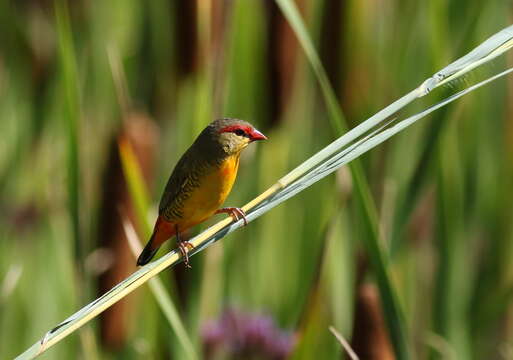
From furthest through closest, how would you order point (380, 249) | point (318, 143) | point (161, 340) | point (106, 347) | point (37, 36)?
point (37, 36) → point (318, 143) → point (106, 347) → point (161, 340) → point (380, 249)

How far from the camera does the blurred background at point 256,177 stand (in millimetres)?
2033

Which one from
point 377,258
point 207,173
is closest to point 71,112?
point 207,173

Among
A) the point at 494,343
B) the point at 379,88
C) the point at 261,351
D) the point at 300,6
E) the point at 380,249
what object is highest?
A: the point at 300,6

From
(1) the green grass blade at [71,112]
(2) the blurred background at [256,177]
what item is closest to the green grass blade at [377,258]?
(2) the blurred background at [256,177]

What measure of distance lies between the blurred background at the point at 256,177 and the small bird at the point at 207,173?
0.08 m

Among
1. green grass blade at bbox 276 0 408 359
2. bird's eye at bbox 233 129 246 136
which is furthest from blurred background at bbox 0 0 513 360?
bird's eye at bbox 233 129 246 136

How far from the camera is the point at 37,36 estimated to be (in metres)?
2.90

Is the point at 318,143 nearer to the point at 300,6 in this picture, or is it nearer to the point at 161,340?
the point at 300,6

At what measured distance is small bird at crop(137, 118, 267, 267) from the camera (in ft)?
5.86

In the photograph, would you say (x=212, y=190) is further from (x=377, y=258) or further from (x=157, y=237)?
(x=377, y=258)

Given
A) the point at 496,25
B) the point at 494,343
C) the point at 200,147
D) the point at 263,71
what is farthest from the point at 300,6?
the point at 494,343

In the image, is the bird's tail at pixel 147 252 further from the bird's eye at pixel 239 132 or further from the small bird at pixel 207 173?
the bird's eye at pixel 239 132

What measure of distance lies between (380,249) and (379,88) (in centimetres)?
83

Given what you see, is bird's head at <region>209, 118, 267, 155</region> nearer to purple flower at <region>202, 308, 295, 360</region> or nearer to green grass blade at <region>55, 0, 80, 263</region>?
green grass blade at <region>55, 0, 80, 263</region>
